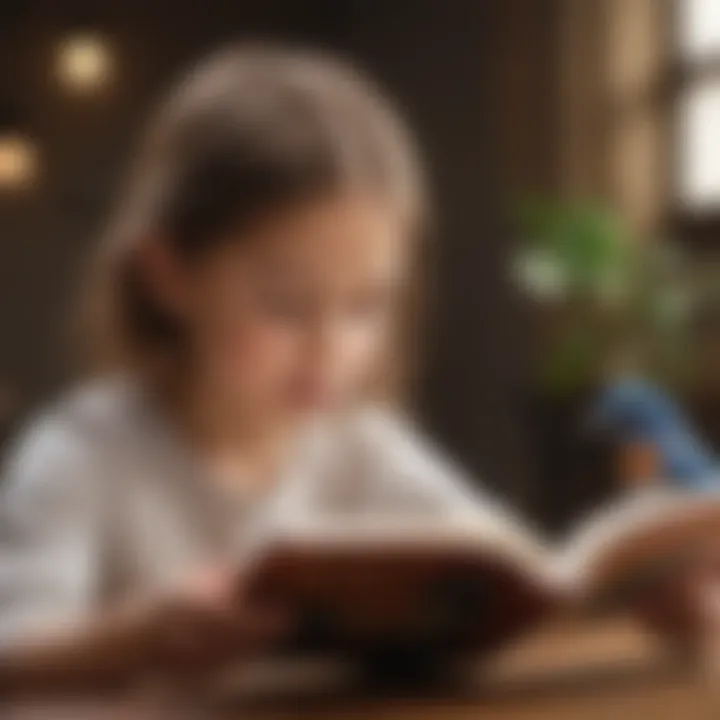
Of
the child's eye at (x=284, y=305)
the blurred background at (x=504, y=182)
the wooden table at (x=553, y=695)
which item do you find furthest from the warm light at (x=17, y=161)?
the wooden table at (x=553, y=695)

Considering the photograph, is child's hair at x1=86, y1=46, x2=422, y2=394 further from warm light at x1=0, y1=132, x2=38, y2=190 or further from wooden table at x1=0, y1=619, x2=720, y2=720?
wooden table at x1=0, y1=619, x2=720, y2=720

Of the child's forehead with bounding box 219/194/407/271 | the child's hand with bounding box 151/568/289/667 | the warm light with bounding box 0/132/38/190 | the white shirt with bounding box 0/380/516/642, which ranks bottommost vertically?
the child's hand with bounding box 151/568/289/667

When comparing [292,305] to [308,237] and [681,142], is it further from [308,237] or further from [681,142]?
[681,142]

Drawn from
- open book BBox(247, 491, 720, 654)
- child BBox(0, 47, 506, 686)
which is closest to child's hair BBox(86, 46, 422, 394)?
child BBox(0, 47, 506, 686)

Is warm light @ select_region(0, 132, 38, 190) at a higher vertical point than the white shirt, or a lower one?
higher

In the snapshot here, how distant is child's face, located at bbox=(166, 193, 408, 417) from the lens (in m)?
0.60

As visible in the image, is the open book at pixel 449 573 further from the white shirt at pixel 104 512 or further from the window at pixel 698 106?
the window at pixel 698 106

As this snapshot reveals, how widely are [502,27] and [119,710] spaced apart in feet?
1.04

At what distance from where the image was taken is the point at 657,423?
651 millimetres

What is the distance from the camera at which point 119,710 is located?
590mm

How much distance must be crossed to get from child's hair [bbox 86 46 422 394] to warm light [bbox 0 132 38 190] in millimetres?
39

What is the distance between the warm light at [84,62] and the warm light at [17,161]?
3cm

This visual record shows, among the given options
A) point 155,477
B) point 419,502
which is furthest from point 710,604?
point 155,477

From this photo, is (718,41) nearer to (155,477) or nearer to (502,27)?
(502,27)
